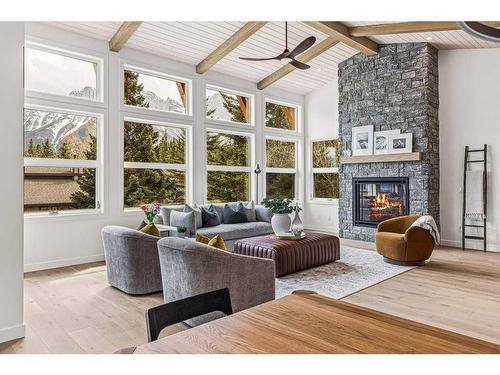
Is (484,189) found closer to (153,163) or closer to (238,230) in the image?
(238,230)

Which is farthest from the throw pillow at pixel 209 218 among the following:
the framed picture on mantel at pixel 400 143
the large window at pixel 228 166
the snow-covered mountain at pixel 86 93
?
the framed picture on mantel at pixel 400 143

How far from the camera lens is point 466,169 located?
6.34 m

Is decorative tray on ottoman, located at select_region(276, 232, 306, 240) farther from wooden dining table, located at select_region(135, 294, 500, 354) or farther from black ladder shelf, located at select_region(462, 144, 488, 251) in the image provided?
wooden dining table, located at select_region(135, 294, 500, 354)

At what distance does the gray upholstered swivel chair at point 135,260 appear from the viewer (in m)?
3.74

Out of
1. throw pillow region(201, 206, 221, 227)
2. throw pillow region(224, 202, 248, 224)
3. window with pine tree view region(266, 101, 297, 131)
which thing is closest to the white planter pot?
throw pillow region(201, 206, 221, 227)

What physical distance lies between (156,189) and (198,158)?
103 cm

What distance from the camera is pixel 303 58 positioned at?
23.3ft

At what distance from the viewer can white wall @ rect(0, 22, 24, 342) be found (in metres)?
2.72

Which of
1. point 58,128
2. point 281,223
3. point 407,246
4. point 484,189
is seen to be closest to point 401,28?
point 484,189

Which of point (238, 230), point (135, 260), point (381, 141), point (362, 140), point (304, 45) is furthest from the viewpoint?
point (362, 140)

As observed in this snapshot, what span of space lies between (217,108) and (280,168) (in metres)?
2.25
